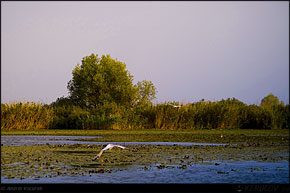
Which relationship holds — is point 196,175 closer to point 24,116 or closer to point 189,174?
point 189,174

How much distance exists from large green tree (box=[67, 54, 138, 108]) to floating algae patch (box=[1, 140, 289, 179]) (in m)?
26.8

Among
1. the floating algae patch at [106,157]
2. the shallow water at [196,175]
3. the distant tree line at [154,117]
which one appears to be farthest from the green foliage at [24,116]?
the shallow water at [196,175]

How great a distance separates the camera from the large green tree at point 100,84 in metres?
45.6

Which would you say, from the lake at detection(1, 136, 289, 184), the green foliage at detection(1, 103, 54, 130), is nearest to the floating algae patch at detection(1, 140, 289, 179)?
the lake at detection(1, 136, 289, 184)

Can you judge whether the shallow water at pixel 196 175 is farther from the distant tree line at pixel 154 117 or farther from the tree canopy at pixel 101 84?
the tree canopy at pixel 101 84

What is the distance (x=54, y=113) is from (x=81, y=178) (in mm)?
24275

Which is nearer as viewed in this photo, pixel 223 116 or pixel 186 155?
pixel 186 155

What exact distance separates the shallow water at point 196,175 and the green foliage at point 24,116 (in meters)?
19.2

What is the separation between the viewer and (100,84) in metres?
45.4

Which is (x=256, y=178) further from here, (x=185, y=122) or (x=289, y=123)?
(x=289, y=123)

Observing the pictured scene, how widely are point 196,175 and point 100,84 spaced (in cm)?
3391

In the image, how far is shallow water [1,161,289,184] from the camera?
11297mm
